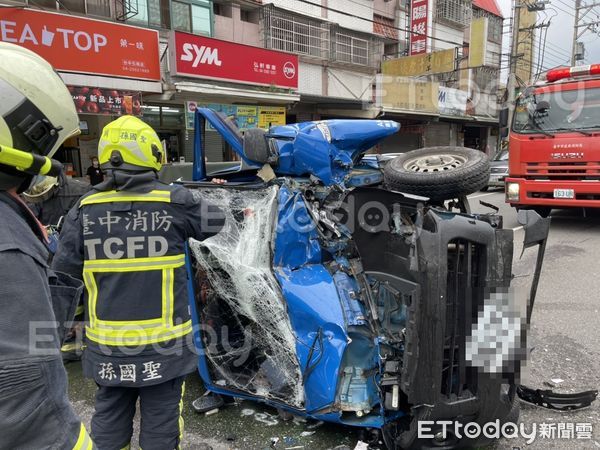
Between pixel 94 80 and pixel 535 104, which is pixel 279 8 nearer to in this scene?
pixel 94 80

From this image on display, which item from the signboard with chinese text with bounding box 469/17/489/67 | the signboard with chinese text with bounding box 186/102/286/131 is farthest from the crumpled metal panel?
the signboard with chinese text with bounding box 469/17/489/67

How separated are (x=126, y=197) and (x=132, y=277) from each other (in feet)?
1.09

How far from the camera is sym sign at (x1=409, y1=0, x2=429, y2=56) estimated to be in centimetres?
1722

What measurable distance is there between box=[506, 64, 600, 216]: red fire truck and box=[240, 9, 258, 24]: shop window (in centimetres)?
906

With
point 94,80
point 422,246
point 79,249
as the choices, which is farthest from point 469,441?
point 94,80

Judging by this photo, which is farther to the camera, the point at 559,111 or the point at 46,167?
the point at 559,111

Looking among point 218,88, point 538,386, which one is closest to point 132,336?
point 538,386

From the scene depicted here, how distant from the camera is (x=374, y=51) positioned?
17.8 metres

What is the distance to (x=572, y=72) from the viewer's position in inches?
292

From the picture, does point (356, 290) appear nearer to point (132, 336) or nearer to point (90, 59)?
point (132, 336)

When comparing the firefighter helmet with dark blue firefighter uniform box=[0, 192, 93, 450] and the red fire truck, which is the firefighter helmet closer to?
dark blue firefighter uniform box=[0, 192, 93, 450]

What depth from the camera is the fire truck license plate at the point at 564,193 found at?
7.18 m

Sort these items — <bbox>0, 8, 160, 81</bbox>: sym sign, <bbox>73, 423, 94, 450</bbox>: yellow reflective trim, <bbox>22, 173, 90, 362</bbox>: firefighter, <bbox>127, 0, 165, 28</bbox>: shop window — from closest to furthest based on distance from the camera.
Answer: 1. <bbox>73, 423, 94, 450</bbox>: yellow reflective trim
2. <bbox>22, 173, 90, 362</bbox>: firefighter
3. <bbox>0, 8, 160, 81</bbox>: sym sign
4. <bbox>127, 0, 165, 28</bbox>: shop window

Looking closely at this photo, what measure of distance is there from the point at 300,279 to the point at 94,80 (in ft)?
27.5
